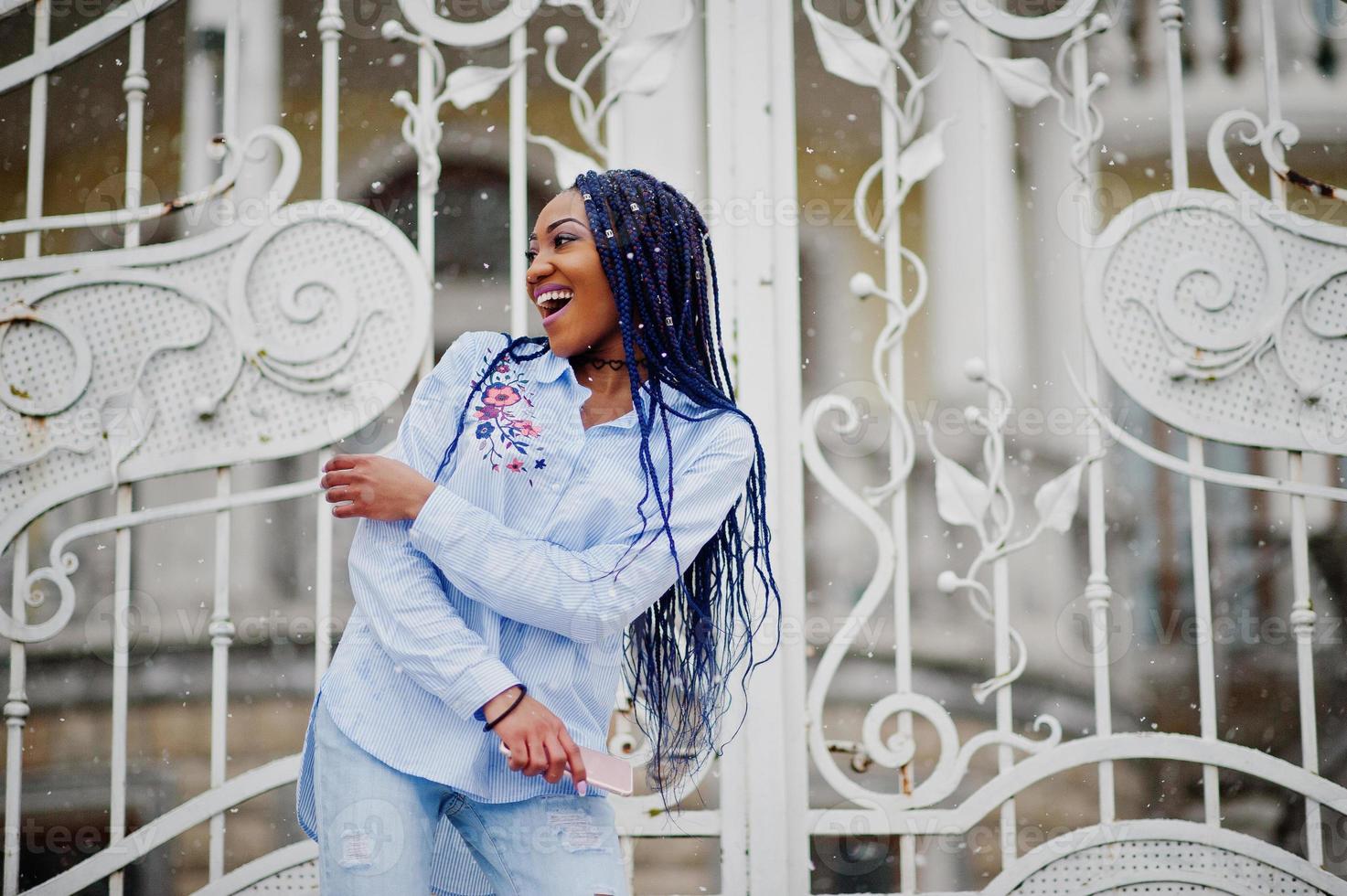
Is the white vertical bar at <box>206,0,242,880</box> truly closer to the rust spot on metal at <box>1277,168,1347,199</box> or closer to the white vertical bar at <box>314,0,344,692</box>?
the white vertical bar at <box>314,0,344,692</box>

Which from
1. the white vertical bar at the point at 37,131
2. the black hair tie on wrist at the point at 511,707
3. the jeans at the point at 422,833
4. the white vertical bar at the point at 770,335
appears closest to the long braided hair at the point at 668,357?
the black hair tie on wrist at the point at 511,707

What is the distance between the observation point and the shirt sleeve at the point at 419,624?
1.65 m

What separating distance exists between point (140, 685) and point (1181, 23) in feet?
8.81

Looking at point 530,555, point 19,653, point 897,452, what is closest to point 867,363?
point 897,452

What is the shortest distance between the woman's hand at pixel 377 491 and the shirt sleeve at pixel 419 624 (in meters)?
0.04

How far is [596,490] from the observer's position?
1793 millimetres

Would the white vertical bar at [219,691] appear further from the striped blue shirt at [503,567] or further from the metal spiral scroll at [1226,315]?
the metal spiral scroll at [1226,315]

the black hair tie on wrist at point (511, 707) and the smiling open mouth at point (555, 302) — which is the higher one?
the smiling open mouth at point (555, 302)

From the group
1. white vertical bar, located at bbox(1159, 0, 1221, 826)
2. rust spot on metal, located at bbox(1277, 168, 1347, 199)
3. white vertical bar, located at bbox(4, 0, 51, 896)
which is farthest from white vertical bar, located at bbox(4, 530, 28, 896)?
rust spot on metal, located at bbox(1277, 168, 1347, 199)

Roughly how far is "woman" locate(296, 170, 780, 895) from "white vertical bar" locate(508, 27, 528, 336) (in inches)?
41.1

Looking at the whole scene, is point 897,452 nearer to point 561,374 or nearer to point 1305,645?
point 1305,645

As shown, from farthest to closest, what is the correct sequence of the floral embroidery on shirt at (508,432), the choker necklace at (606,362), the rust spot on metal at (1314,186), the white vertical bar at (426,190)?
the rust spot on metal at (1314,186)
the white vertical bar at (426,190)
the choker necklace at (606,362)
the floral embroidery on shirt at (508,432)

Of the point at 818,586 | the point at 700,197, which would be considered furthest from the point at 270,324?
the point at 818,586

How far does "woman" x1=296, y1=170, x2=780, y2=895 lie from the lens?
65.8 inches
